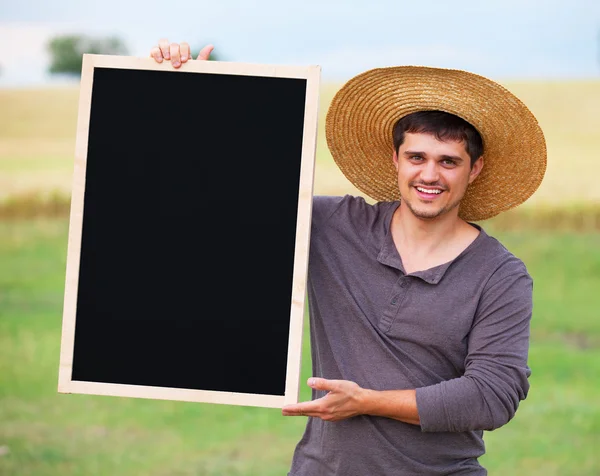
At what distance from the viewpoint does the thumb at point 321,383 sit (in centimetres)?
282

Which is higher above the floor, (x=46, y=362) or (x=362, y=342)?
(x=362, y=342)

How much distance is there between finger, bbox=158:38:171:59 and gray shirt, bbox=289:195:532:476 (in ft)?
2.47

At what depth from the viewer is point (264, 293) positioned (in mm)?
2984

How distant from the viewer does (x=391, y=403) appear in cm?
292

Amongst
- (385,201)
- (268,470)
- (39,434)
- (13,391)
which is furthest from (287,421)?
(385,201)

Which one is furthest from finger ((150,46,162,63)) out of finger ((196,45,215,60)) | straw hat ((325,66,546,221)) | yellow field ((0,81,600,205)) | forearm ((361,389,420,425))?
yellow field ((0,81,600,205))

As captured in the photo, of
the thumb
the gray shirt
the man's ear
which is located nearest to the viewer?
the thumb

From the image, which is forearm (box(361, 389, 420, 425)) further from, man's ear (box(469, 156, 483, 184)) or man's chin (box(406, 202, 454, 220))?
man's ear (box(469, 156, 483, 184))

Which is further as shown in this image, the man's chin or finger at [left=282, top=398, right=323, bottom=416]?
the man's chin

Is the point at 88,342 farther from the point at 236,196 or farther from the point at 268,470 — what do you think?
the point at 268,470

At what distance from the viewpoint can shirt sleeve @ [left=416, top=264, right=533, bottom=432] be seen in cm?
291

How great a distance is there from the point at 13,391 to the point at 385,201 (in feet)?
21.3

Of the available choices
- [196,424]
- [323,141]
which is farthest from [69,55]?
[196,424]

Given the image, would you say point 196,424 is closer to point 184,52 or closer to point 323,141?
point 184,52
